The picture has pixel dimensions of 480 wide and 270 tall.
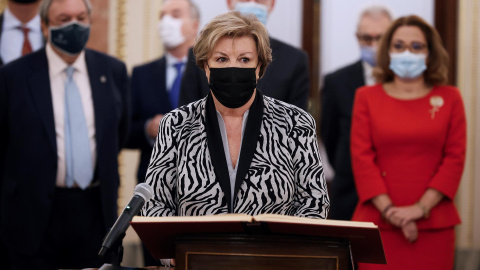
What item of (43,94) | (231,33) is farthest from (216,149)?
(43,94)

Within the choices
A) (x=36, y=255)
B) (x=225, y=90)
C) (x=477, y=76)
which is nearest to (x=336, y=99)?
(x=477, y=76)

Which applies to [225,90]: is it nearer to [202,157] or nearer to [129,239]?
[202,157]

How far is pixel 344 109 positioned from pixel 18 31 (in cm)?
235

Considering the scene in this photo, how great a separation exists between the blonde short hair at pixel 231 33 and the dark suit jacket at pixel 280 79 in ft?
3.80

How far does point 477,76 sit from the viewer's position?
7.45 metres

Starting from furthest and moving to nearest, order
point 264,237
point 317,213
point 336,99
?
1. point 336,99
2. point 317,213
3. point 264,237

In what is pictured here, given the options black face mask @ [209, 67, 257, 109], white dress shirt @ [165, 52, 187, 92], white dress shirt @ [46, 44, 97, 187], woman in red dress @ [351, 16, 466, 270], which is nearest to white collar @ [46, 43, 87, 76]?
white dress shirt @ [46, 44, 97, 187]

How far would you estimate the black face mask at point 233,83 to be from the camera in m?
3.24

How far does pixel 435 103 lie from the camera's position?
5039mm

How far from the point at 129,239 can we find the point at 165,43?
1.74 metres

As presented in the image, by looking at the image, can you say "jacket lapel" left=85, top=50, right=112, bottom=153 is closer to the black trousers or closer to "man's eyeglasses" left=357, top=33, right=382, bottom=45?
the black trousers

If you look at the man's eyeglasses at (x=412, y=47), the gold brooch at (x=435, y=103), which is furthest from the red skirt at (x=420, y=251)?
Result: the man's eyeglasses at (x=412, y=47)

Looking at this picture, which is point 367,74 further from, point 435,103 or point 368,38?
point 435,103

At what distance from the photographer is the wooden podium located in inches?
→ 103
